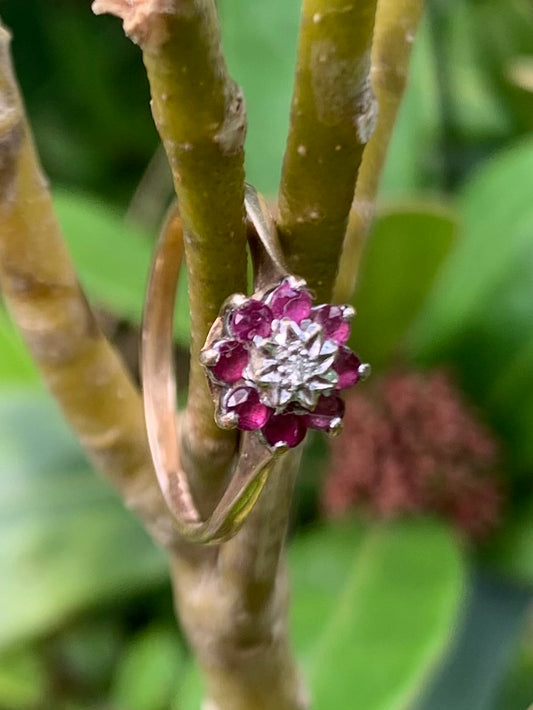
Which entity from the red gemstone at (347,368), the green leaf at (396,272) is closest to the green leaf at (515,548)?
the green leaf at (396,272)

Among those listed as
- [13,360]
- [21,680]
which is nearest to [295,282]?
[13,360]

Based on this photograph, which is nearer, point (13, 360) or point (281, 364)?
point (281, 364)

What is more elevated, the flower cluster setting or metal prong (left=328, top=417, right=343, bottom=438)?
the flower cluster setting

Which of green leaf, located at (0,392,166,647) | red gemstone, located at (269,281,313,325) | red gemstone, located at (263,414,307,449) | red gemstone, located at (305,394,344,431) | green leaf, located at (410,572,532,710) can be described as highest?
red gemstone, located at (269,281,313,325)

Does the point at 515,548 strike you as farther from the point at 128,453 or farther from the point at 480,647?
the point at 128,453

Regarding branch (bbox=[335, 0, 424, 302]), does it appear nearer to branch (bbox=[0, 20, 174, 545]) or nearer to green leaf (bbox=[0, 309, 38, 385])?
branch (bbox=[0, 20, 174, 545])

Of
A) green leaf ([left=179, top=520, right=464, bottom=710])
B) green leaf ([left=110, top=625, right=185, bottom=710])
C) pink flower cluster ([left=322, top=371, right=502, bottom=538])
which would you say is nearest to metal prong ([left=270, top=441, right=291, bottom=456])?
green leaf ([left=179, top=520, right=464, bottom=710])
